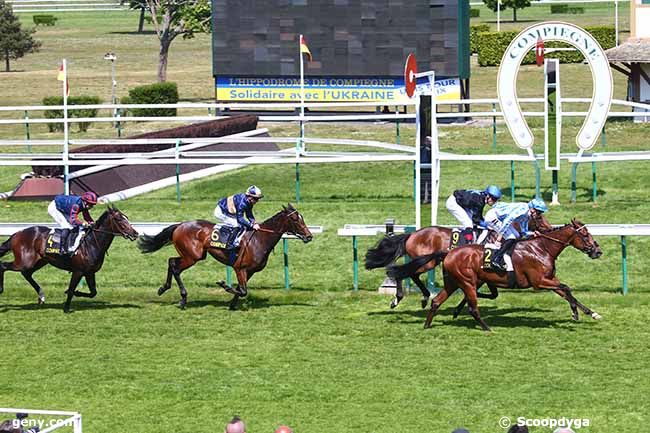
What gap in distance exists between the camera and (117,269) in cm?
1748

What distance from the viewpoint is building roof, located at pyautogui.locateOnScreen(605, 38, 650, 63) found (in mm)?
30500

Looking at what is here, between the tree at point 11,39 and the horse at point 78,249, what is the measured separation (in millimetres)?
37665

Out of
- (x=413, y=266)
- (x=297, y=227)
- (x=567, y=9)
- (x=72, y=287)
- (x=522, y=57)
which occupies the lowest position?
(x=72, y=287)

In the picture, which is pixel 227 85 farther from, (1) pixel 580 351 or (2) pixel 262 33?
(1) pixel 580 351

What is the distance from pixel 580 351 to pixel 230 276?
514 centimetres

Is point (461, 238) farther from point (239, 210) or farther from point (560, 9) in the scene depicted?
point (560, 9)

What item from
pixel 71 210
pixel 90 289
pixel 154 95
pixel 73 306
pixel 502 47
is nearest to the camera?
pixel 71 210

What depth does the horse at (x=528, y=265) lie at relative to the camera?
13.5 meters

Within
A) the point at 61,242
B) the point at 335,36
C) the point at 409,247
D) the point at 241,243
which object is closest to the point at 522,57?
the point at 409,247

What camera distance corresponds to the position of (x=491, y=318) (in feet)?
46.9

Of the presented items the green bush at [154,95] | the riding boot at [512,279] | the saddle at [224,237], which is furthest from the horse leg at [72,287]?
the green bush at [154,95]

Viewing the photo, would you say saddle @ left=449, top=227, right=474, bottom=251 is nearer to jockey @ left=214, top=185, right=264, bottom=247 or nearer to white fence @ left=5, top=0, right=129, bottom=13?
jockey @ left=214, top=185, right=264, bottom=247

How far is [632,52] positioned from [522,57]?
12.5 meters

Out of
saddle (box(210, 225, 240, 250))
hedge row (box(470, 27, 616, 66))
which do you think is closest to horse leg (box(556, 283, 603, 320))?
saddle (box(210, 225, 240, 250))
